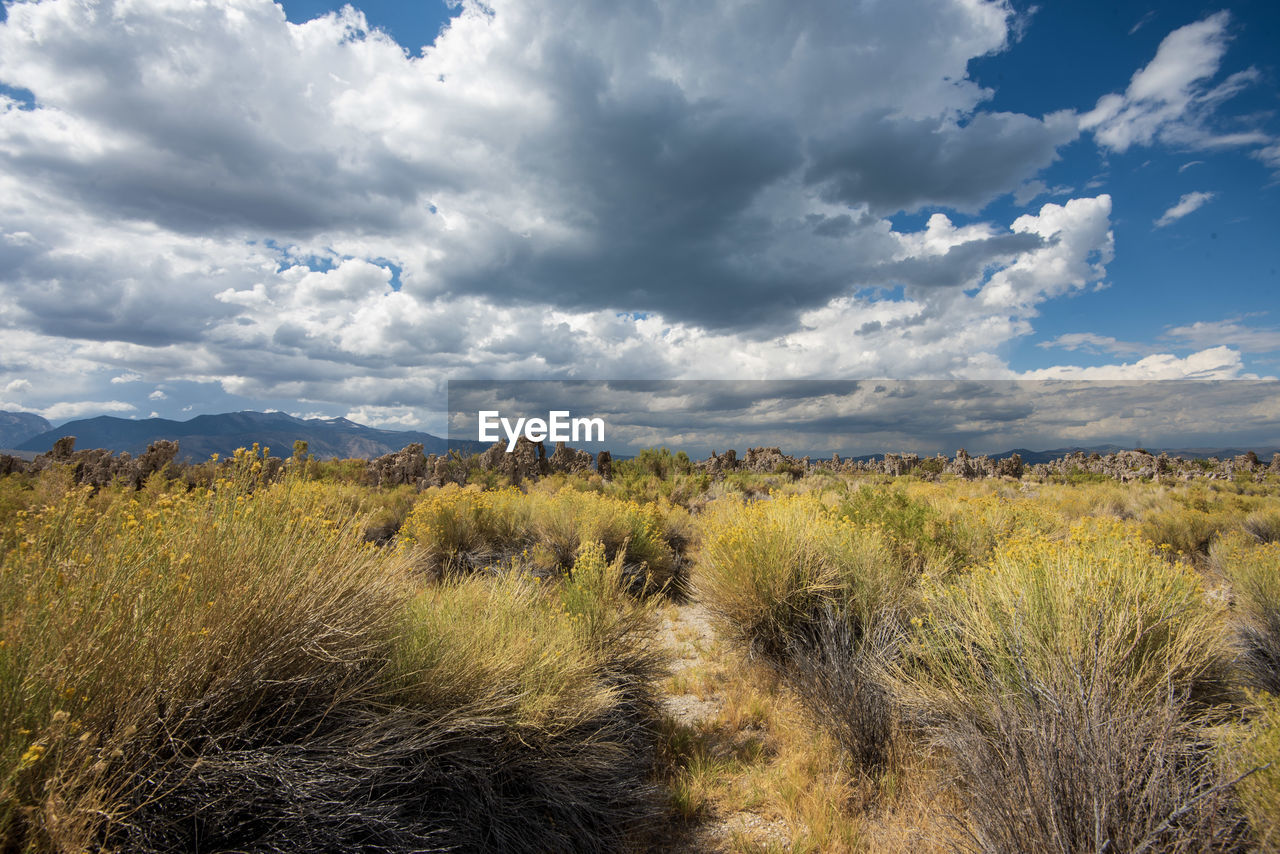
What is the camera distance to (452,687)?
10.5ft

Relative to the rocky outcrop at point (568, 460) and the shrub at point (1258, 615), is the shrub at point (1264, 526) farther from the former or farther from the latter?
the rocky outcrop at point (568, 460)

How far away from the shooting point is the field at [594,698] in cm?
210

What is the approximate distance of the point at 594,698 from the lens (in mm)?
3807

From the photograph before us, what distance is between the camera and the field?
2098mm

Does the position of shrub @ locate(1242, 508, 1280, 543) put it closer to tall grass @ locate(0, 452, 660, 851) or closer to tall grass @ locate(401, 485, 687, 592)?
tall grass @ locate(401, 485, 687, 592)

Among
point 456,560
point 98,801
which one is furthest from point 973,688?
point 456,560

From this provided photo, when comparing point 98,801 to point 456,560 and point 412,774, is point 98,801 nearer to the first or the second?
point 412,774

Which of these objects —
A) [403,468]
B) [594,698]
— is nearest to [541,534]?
[594,698]

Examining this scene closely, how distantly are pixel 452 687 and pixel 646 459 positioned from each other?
23088 millimetres

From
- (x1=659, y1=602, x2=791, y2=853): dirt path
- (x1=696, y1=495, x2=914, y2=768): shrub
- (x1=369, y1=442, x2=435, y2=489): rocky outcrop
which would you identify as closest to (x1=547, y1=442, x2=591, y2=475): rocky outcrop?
(x1=369, y1=442, x2=435, y2=489): rocky outcrop

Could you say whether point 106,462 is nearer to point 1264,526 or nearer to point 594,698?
point 594,698

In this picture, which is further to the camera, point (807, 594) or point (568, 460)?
point (568, 460)

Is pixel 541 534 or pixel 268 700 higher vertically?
pixel 268 700

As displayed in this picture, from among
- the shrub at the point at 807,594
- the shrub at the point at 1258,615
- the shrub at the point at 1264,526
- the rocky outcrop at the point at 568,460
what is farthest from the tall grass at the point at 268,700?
the rocky outcrop at the point at 568,460
